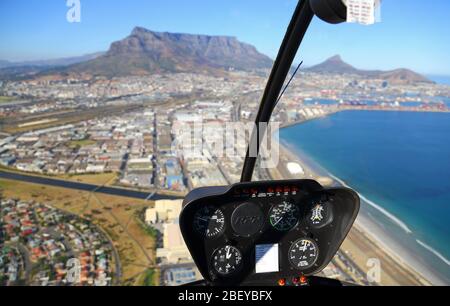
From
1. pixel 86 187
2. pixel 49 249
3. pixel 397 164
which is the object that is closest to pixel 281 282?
pixel 49 249

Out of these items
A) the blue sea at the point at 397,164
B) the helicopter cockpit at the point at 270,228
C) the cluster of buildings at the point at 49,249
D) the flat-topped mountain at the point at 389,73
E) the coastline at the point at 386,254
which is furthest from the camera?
the flat-topped mountain at the point at 389,73

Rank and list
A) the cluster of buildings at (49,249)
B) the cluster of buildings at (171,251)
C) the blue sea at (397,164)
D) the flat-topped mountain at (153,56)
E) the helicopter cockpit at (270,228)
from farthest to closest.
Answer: the flat-topped mountain at (153,56)
the blue sea at (397,164)
the cluster of buildings at (49,249)
the cluster of buildings at (171,251)
the helicopter cockpit at (270,228)

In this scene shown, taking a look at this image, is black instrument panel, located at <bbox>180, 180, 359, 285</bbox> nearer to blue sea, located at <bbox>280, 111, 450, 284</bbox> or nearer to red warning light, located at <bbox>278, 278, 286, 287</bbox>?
red warning light, located at <bbox>278, 278, 286, 287</bbox>

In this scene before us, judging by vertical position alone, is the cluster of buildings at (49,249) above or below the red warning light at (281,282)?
below

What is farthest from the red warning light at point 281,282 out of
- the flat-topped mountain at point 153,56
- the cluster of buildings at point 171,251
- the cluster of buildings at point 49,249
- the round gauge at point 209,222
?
the flat-topped mountain at point 153,56

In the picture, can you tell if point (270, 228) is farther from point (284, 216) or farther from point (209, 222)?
point (209, 222)

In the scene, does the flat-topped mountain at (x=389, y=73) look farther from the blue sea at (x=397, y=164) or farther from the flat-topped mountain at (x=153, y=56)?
the flat-topped mountain at (x=153, y=56)

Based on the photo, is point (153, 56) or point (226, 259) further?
point (153, 56)

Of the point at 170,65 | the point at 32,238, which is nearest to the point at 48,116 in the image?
the point at 170,65
